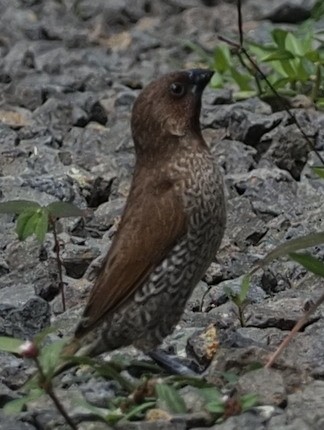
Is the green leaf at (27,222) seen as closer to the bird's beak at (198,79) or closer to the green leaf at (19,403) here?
the bird's beak at (198,79)

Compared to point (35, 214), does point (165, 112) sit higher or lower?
higher

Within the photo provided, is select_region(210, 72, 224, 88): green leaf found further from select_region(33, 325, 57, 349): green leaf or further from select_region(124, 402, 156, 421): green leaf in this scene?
select_region(33, 325, 57, 349): green leaf

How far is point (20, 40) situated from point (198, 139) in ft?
17.0

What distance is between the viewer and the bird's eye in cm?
606

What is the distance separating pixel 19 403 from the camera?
15.6 ft

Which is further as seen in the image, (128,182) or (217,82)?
(217,82)

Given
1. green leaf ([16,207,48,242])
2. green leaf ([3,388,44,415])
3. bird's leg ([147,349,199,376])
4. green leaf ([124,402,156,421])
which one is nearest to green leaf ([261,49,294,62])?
green leaf ([16,207,48,242])

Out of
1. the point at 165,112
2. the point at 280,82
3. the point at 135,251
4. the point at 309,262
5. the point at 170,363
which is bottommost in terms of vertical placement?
the point at 170,363

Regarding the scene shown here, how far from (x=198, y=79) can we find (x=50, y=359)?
1819mm

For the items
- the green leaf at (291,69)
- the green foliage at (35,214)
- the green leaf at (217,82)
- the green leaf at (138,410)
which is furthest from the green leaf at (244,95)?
the green leaf at (138,410)

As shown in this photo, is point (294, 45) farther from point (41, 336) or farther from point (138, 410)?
point (41, 336)

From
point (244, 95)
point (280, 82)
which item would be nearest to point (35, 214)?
point (280, 82)

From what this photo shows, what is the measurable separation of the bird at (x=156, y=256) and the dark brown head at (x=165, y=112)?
0.10m

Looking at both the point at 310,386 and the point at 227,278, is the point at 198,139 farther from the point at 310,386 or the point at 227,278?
the point at 310,386
